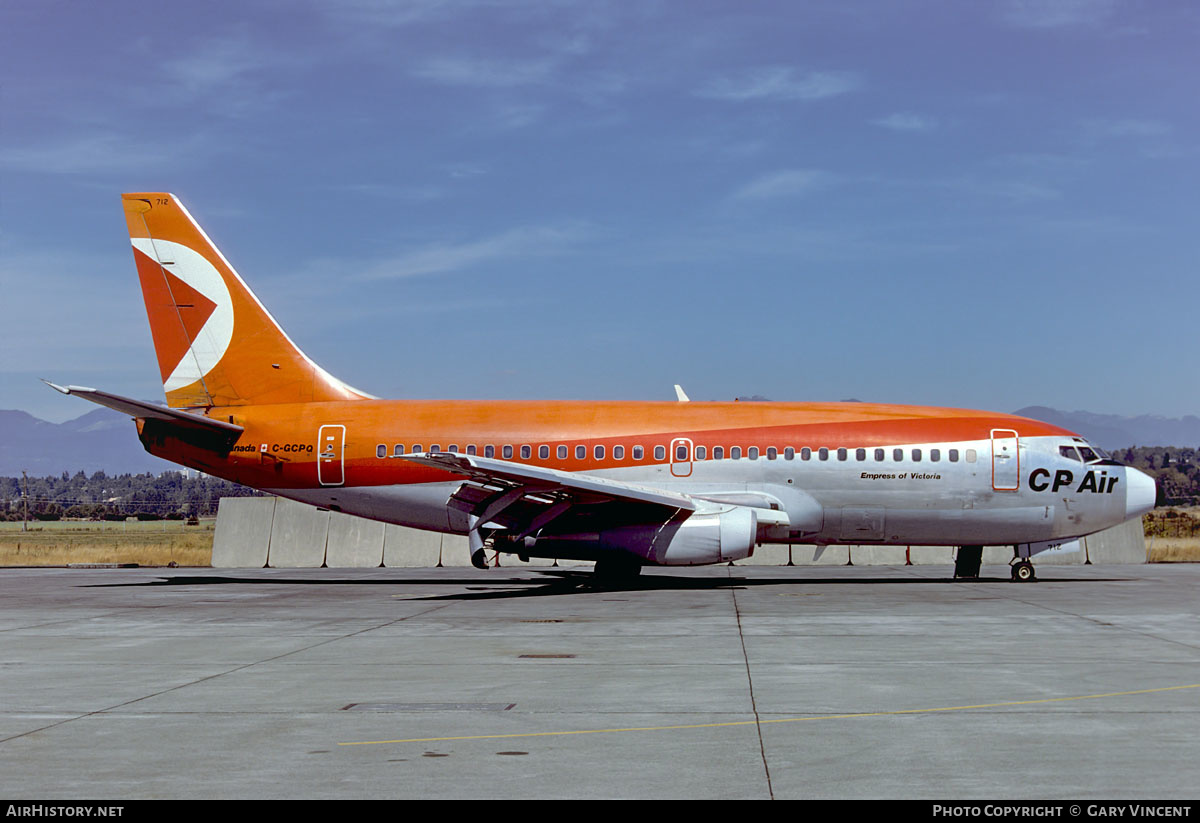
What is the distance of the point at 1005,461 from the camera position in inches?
1091

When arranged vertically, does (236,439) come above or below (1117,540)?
above

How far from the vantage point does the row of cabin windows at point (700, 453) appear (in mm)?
27734

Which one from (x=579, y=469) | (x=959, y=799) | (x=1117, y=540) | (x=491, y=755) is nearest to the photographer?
(x=959, y=799)

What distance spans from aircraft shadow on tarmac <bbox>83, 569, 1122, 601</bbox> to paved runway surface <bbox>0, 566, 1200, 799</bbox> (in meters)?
3.61

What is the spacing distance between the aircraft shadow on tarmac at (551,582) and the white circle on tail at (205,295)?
5.40m

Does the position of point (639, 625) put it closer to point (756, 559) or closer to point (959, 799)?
point (959, 799)

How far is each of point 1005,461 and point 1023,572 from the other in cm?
272

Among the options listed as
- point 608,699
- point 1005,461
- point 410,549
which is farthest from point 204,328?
point 608,699

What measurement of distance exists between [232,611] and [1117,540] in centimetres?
2826

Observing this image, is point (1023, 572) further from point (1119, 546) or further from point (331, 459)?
point (331, 459)

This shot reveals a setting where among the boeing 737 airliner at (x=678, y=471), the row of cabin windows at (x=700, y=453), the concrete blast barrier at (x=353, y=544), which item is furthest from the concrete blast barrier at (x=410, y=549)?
the row of cabin windows at (x=700, y=453)

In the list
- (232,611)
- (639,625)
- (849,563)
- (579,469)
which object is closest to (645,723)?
(639,625)

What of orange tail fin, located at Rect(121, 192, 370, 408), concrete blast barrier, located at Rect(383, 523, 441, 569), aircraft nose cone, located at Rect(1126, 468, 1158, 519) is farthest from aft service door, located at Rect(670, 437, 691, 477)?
concrete blast barrier, located at Rect(383, 523, 441, 569)

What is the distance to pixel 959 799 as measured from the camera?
7293 millimetres
